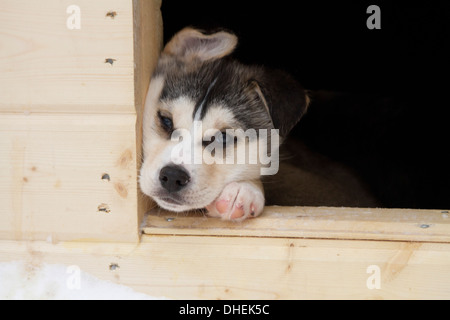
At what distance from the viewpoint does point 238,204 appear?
7.52 feet

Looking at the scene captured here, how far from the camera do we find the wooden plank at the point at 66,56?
210 centimetres

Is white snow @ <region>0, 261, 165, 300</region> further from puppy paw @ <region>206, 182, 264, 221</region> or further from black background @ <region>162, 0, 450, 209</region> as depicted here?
black background @ <region>162, 0, 450, 209</region>

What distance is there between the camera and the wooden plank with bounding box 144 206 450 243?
7.27 feet

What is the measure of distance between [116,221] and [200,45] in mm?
1195

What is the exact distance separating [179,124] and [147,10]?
1.84ft

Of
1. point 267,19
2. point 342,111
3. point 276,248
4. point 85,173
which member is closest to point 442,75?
point 342,111

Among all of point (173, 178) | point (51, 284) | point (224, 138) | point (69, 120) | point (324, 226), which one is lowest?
point (51, 284)

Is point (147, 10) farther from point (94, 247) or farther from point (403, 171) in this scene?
point (403, 171)

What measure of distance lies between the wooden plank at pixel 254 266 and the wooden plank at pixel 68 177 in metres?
0.08

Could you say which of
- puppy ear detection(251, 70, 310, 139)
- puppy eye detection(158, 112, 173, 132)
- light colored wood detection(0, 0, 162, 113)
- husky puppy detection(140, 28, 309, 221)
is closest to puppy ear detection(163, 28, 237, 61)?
husky puppy detection(140, 28, 309, 221)

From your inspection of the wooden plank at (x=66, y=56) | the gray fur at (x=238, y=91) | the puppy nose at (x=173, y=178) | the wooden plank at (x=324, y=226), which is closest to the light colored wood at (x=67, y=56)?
the wooden plank at (x=66, y=56)

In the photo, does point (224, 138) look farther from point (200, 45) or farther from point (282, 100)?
point (200, 45)

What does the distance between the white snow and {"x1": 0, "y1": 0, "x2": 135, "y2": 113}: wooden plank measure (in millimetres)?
718

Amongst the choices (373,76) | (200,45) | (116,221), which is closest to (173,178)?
(116,221)
